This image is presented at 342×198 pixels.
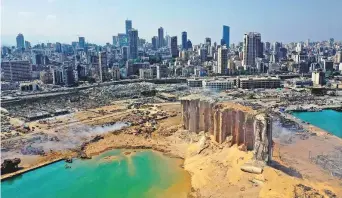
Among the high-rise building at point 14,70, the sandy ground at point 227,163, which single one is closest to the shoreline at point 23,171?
the sandy ground at point 227,163

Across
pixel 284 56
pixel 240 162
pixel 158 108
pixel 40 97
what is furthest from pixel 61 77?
pixel 284 56

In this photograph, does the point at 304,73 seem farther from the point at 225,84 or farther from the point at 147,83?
the point at 147,83

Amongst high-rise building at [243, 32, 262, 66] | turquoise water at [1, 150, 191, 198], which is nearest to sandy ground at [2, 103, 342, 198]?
turquoise water at [1, 150, 191, 198]

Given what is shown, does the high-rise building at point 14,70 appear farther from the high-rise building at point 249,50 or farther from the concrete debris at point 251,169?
the concrete debris at point 251,169

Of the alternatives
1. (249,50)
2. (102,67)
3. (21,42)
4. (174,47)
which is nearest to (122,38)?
(21,42)

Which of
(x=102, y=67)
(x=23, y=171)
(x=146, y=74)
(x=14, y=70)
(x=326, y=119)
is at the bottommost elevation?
(x=23, y=171)

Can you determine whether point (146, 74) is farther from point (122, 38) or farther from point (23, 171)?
point (122, 38)
